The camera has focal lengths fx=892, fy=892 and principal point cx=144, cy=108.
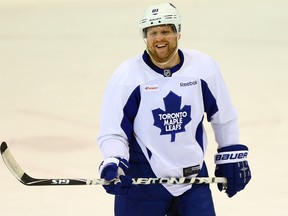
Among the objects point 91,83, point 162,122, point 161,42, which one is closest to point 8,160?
point 162,122

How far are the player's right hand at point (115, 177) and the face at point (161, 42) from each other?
1.22 ft

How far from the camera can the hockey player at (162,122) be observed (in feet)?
9.65

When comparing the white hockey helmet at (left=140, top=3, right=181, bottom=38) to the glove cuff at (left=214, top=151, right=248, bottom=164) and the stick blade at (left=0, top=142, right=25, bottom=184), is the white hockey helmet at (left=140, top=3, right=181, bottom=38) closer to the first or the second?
the glove cuff at (left=214, top=151, right=248, bottom=164)

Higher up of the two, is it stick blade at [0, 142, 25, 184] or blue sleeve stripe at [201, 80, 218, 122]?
blue sleeve stripe at [201, 80, 218, 122]

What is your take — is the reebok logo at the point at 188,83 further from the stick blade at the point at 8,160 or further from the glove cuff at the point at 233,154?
the stick blade at the point at 8,160

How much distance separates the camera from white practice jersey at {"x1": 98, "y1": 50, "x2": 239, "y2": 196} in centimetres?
294

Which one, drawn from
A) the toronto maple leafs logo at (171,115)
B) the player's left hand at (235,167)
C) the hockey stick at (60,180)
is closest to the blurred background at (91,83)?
the player's left hand at (235,167)

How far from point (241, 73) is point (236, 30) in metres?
1.08

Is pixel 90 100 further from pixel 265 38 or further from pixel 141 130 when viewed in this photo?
pixel 141 130

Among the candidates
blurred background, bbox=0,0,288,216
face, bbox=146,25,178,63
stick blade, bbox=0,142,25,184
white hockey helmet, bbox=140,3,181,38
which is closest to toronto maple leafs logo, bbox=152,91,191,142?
face, bbox=146,25,178,63

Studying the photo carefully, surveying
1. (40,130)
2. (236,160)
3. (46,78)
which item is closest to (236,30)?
(46,78)

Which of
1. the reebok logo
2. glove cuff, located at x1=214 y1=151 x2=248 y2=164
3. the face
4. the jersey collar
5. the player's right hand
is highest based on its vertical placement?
the face

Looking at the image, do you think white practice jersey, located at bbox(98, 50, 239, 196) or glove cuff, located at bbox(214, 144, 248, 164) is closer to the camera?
white practice jersey, located at bbox(98, 50, 239, 196)

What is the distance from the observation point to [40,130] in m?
4.90
